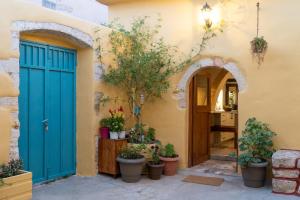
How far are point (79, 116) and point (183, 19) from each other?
2.67 meters

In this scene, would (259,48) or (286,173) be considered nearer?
(286,173)

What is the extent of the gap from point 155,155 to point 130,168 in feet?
1.93

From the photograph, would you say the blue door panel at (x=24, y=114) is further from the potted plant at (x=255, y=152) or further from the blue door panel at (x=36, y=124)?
the potted plant at (x=255, y=152)

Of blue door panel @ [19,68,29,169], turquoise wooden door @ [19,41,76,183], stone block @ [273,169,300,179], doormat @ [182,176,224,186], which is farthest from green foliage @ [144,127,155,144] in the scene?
stone block @ [273,169,300,179]

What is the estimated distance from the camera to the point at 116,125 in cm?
582

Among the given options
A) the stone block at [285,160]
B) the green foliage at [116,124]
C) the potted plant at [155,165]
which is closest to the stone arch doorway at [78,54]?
the green foliage at [116,124]

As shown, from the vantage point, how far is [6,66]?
4.36 m

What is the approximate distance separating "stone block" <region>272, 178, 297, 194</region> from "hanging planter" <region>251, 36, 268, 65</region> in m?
1.97

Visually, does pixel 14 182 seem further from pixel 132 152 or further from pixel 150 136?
pixel 150 136

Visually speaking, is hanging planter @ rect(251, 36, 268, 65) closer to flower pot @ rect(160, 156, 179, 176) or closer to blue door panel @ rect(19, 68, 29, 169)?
flower pot @ rect(160, 156, 179, 176)

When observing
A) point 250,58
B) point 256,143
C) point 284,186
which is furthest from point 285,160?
point 250,58

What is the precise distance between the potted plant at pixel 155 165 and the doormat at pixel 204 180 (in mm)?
450

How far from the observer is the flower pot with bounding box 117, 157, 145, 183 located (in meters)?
5.47

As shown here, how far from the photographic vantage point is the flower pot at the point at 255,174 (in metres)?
5.21
